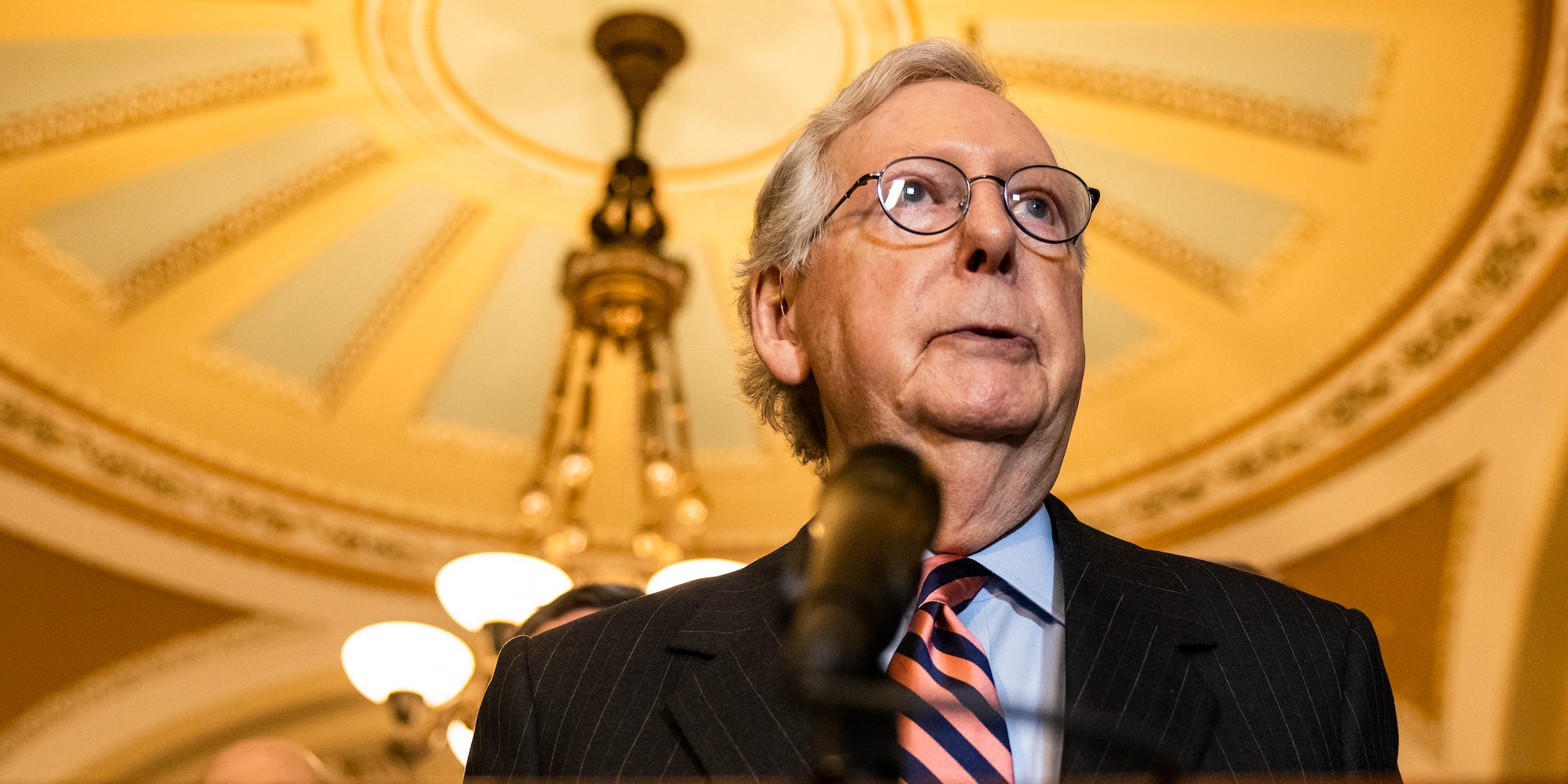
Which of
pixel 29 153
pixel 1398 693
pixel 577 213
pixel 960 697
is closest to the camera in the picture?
pixel 960 697

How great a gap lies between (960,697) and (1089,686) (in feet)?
0.42

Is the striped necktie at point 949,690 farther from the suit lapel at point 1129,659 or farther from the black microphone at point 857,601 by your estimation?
the black microphone at point 857,601

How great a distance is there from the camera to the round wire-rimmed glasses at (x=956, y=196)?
4.70 feet

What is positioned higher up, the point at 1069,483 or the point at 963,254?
the point at 1069,483

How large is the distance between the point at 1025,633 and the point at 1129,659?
121mm

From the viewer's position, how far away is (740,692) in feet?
4.05

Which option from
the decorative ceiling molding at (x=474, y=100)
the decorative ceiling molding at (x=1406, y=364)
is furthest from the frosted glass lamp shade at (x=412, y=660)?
the decorative ceiling molding at (x=1406, y=364)

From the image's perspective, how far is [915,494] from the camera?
Answer: 0.75 metres

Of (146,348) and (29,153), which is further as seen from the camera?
(146,348)

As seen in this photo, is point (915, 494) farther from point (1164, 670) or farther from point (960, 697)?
point (1164, 670)

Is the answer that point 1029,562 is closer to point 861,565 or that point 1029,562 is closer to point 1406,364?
point 861,565

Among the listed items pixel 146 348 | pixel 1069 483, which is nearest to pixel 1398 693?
pixel 1069 483

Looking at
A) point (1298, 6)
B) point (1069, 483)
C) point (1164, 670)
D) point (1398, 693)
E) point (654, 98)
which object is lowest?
point (1164, 670)

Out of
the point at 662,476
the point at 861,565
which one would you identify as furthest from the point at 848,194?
the point at 662,476
